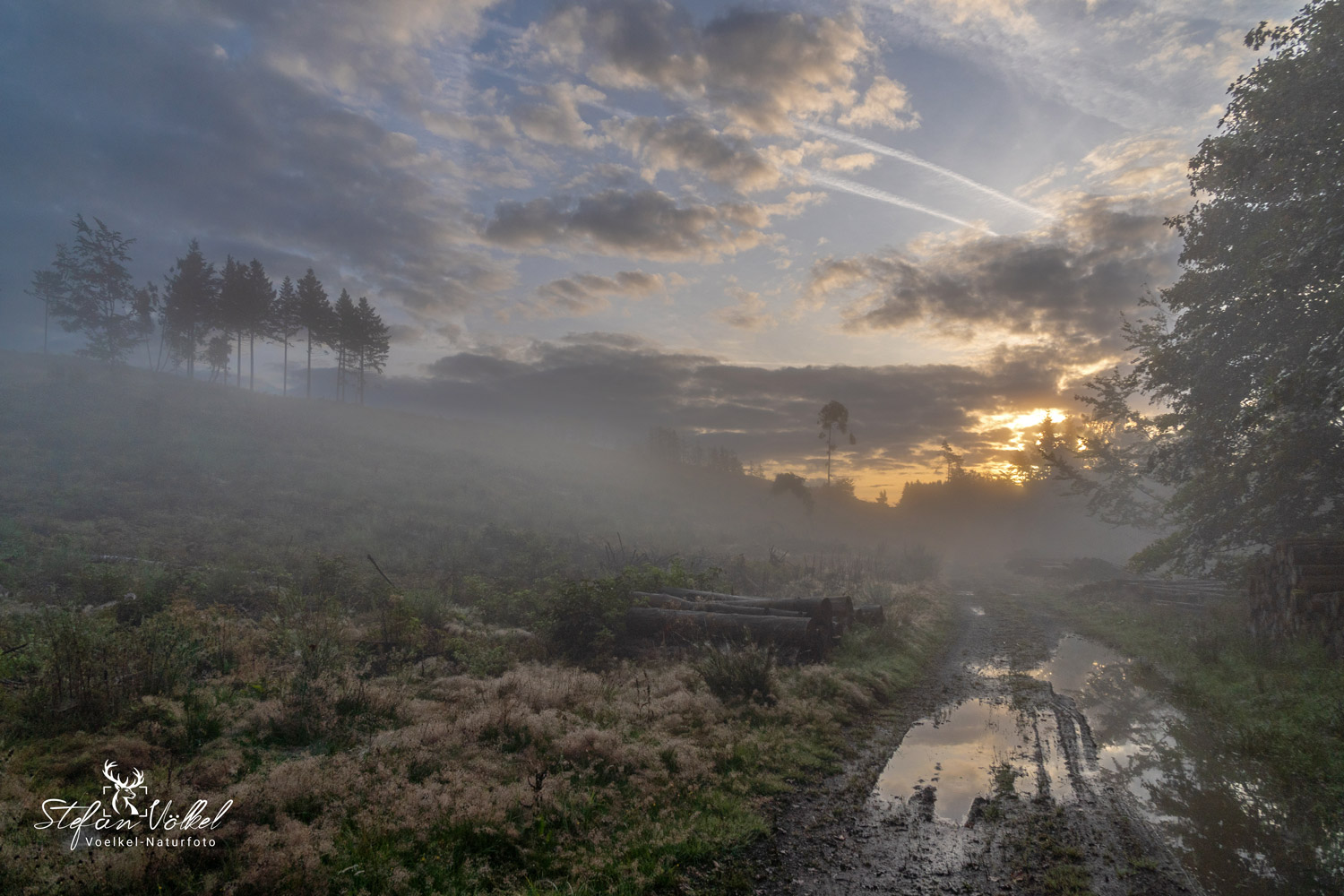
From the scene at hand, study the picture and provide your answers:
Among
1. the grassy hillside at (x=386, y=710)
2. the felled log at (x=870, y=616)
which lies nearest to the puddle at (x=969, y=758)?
the grassy hillside at (x=386, y=710)

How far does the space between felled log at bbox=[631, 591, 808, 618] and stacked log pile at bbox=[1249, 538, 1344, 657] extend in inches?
403

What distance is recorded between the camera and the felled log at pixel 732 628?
43.8ft

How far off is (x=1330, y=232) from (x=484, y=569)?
78.9 ft

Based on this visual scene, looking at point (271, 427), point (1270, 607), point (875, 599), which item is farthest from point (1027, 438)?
point (271, 427)

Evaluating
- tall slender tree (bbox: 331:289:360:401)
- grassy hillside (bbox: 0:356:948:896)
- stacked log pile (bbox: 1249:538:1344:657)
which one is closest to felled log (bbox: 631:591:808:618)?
grassy hillside (bbox: 0:356:948:896)

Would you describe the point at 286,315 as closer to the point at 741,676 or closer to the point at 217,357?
the point at 217,357

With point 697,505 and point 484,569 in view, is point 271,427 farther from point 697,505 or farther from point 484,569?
point 697,505

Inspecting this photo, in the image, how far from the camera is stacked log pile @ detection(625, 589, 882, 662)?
13367 millimetres

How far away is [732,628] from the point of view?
1351cm

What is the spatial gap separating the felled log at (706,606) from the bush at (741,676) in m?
4.22

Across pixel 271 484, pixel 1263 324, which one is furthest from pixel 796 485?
pixel 1263 324

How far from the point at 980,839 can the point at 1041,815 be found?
1033 millimetres

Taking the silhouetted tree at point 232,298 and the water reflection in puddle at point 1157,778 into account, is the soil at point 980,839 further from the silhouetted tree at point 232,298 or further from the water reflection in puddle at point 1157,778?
the silhouetted tree at point 232,298

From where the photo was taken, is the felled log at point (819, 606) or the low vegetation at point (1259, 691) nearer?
the low vegetation at point (1259, 691)
